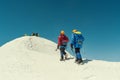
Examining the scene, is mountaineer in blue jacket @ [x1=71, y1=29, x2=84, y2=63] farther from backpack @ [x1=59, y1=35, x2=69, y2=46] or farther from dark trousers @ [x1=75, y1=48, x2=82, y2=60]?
backpack @ [x1=59, y1=35, x2=69, y2=46]

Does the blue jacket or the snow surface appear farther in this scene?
the blue jacket

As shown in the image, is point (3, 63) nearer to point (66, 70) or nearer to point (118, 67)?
point (66, 70)

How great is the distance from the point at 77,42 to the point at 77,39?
0.22m

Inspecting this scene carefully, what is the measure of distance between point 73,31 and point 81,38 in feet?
2.45

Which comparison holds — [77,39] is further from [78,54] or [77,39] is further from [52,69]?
[52,69]

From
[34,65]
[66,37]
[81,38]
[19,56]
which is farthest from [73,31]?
[19,56]

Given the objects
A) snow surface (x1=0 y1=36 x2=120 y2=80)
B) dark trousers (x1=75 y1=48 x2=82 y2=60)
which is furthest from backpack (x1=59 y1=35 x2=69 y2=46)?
dark trousers (x1=75 y1=48 x2=82 y2=60)

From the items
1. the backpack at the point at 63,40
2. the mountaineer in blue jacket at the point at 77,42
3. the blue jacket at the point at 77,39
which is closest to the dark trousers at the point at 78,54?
the mountaineer in blue jacket at the point at 77,42

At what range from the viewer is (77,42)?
1722cm

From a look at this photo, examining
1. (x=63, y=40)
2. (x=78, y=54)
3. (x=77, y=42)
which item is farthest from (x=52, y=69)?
(x=63, y=40)

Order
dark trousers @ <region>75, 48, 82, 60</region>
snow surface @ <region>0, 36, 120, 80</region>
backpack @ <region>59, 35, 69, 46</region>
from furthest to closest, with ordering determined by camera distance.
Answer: backpack @ <region>59, 35, 69, 46</region>
dark trousers @ <region>75, 48, 82, 60</region>
snow surface @ <region>0, 36, 120, 80</region>

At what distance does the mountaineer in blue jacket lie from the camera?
56.4ft

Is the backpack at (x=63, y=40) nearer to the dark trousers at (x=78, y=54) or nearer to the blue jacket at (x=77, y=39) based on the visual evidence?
the blue jacket at (x=77, y=39)

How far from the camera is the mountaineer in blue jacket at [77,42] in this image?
17.2 m
